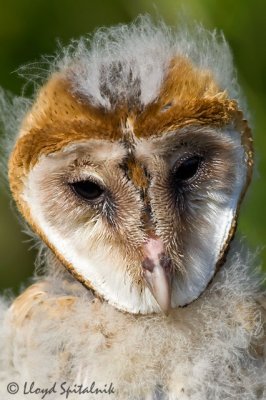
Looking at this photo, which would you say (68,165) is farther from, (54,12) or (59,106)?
(54,12)

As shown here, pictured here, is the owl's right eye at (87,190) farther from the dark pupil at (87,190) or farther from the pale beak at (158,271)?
the pale beak at (158,271)

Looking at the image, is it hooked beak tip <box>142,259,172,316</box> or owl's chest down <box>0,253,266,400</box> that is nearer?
hooked beak tip <box>142,259,172,316</box>

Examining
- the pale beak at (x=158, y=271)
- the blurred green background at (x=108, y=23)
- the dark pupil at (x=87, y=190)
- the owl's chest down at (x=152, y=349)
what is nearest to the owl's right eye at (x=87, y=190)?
the dark pupil at (x=87, y=190)

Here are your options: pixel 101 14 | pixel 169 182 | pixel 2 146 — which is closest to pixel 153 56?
pixel 169 182

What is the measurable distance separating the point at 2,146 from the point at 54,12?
186cm

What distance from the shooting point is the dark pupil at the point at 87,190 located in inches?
117

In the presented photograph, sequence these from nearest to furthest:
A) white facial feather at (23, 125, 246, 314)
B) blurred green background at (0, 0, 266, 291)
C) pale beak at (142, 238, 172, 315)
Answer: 1. pale beak at (142, 238, 172, 315)
2. white facial feather at (23, 125, 246, 314)
3. blurred green background at (0, 0, 266, 291)

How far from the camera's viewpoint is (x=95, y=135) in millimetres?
2857

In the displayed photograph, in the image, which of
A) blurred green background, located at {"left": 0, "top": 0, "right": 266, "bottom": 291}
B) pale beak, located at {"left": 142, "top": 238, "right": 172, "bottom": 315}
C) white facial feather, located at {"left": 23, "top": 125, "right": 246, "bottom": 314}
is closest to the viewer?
pale beak, located at {"left": 142, "top": 238, "right": 172, "bottom": 315}

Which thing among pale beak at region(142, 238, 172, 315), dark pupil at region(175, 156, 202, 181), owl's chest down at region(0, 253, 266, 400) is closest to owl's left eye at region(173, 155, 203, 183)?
dark pupil at region(175, 156, 202, 181)

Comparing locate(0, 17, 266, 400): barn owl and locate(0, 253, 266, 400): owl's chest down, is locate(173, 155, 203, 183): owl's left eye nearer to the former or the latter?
locate(0, 17, 266, 400): barn owl

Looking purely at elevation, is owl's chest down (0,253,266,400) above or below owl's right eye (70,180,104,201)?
below

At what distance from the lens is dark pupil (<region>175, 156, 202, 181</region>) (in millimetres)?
2957

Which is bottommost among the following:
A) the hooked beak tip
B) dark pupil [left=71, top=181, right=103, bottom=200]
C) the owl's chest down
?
the owl's chest down
